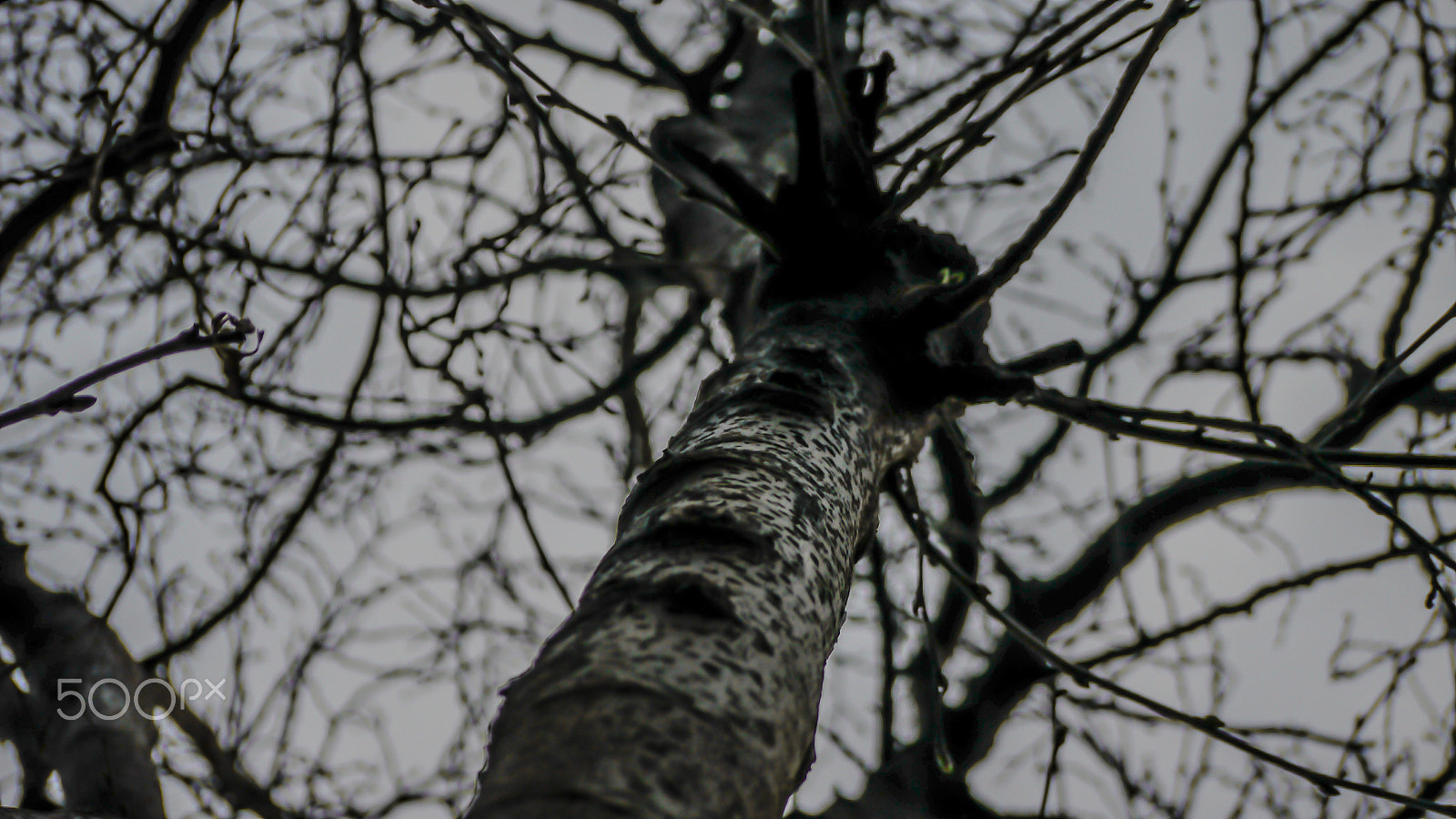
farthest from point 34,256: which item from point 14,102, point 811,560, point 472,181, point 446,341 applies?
point 811,560

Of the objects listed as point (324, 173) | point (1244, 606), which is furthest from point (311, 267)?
point (1244, 606)

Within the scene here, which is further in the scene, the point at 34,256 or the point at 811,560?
the point at 34,256

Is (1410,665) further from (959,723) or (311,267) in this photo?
(311,267)

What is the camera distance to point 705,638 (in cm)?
70

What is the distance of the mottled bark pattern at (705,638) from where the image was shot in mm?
573

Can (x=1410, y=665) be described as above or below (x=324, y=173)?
below

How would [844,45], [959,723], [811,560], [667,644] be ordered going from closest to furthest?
1. [667,644]
2. [811,560]
3. [959,723]
4. [844,45]

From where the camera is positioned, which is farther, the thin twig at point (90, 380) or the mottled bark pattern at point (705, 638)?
the thin twig at point (90, 380)

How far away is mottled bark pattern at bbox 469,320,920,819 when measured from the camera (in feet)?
1.88

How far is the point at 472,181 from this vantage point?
107 inches

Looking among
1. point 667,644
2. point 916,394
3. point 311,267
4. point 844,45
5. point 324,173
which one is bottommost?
point 667,644

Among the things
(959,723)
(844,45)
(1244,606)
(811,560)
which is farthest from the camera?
(844,45)

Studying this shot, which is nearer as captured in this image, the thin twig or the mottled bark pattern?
the mottled bark pattern

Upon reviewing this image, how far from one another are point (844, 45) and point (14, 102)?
9.18ft
